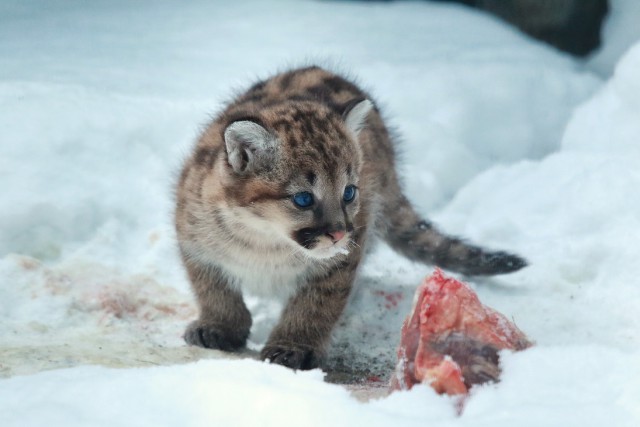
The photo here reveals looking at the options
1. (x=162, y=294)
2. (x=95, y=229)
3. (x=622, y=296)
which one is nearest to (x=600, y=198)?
(x=622, y=296)

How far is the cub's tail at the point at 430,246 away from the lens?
5.38m

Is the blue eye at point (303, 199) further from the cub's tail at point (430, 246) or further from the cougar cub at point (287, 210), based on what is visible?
the cub's tail at point (430, 246)

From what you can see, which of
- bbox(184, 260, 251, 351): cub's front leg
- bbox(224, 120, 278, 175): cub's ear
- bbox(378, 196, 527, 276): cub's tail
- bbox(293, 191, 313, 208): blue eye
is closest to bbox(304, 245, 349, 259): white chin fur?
bbox(293, 191, 313, 208): blue eye

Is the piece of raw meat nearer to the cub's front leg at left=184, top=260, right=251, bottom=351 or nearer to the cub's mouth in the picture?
the cub's mouth

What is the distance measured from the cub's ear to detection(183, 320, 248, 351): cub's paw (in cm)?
97

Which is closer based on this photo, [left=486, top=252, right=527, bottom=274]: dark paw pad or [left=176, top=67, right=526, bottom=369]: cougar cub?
[left=176, top=67, right=526, bottom=369]: cougar cub

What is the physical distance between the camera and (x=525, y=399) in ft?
8.54

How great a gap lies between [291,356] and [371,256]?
1.44 meters

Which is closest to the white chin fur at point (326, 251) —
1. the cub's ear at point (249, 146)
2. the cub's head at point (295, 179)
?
the cub's head at point (295, 179)

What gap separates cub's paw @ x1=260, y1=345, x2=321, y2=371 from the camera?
4395mm

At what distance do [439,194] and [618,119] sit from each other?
1.56 metres

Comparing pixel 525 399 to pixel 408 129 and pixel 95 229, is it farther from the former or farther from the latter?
pixel 408 129

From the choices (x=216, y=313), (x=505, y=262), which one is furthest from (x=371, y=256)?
(x=216, y=313)

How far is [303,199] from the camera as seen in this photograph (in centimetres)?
398
